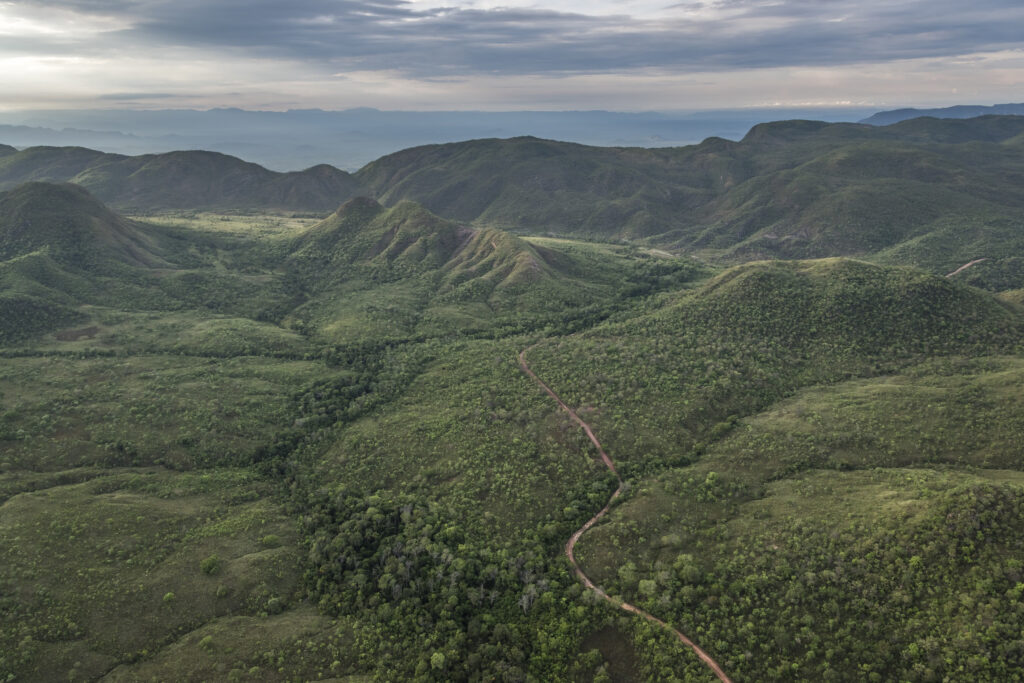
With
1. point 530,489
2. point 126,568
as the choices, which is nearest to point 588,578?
point 530,489

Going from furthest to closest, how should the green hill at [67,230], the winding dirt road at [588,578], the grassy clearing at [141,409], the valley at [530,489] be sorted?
the green hill at [67,230]
the grassy clearing at [141,409]
the valley at [530,489]
the winding dirt road at [588,578]

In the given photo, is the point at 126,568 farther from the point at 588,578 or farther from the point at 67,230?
the point at 67,230

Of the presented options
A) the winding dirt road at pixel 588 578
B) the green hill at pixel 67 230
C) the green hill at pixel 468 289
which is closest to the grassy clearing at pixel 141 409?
the green hill at pixel 468 289

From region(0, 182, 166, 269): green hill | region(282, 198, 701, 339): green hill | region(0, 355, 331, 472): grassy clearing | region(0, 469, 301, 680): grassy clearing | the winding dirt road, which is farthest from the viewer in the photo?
region(0, 182, 166, 269): green hill

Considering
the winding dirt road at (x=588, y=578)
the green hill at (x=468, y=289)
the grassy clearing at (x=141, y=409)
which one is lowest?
the winding dirt road at (x=588, y=578)

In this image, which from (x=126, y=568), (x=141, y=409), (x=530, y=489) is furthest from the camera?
(x=141, y=409)

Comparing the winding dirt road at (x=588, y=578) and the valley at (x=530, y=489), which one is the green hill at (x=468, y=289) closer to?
the valley at (x=530, y=489)

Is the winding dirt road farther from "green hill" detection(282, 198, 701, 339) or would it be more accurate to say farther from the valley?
"green hill" detection(282, 198, 701, 339)

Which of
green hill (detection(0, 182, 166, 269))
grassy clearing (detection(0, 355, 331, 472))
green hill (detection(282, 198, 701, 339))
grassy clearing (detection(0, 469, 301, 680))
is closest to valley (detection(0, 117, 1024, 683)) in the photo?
grassy clearing (detection(0, 469, 301, 680))

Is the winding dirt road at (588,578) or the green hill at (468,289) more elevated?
the green hill at (468,289)

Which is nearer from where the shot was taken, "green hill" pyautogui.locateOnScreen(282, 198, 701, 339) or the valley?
the valley

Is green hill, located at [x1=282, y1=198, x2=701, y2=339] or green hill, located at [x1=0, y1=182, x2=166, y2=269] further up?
green hill, located at [x1=0, y1=182, x2=166, y2=269]

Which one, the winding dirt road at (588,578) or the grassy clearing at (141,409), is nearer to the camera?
the winding dirt road at (588,578)
